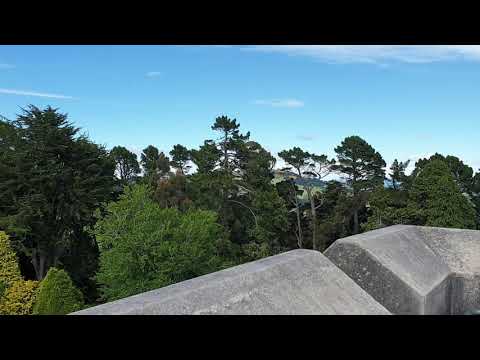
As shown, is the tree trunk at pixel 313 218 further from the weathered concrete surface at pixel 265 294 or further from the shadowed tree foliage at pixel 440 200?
the weathered concrete surface at pixel 265 294

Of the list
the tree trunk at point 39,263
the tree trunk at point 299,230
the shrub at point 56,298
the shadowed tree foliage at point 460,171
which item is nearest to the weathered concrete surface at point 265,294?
the shrub at point 56,298

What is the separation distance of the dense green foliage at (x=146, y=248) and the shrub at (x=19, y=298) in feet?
10.8

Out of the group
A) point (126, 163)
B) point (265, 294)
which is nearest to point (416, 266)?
point (265, 294)

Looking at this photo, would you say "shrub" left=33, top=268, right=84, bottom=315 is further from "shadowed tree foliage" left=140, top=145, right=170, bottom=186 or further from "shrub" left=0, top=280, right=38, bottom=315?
"shadowed tree foliage" left=140, top=145, right=170, bottom=186

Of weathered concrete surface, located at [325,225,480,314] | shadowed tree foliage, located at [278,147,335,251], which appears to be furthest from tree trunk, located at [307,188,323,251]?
weathered concrete surface, located at [325,225,480,314]

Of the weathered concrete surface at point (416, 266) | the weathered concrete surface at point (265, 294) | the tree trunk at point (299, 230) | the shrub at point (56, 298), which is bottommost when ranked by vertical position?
the tree trunk at point (299, 230)

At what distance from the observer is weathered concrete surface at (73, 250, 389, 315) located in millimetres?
1774

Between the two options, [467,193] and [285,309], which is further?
[467,193]

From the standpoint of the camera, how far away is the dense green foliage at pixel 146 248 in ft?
82.1

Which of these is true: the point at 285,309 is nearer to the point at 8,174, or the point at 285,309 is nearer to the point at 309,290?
the point at 309,290

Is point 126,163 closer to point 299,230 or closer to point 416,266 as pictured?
point 299,230

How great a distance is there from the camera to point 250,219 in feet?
131
